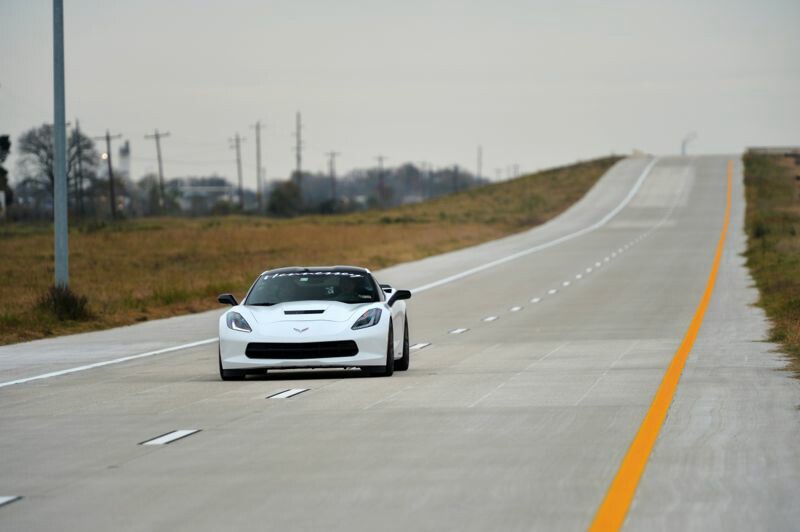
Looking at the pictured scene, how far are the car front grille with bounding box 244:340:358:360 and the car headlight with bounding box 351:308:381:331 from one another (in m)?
0.25

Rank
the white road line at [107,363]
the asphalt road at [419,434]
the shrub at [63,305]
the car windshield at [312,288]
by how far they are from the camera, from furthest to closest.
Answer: the shrub at [63,305] < the car windshield at [312,288] < the white road line at [107,363] < the asphalt road at [419,434]

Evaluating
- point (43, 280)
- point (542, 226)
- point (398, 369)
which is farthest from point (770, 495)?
point (542, 226)

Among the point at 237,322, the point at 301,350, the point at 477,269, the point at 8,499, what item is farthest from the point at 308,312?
the point at 477,269

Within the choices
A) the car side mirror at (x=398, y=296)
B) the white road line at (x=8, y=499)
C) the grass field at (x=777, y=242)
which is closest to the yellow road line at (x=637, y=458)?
the grass field at (x=777, y=242)

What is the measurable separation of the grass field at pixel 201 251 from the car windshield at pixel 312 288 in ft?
28.0

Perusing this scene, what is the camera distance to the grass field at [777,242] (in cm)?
2847

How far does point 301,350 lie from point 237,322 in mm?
891

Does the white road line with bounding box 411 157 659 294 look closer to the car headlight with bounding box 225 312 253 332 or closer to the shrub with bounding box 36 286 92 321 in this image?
the shrub with bounding box 36 286 92 321

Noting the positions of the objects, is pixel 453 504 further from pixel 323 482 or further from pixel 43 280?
pixel 43 280

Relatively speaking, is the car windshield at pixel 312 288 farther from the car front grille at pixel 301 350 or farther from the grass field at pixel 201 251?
the grass field at pixel 201 251

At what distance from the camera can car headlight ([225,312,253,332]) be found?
18.9 m

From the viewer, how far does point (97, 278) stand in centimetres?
4953

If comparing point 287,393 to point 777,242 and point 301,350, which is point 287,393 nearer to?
point 301,350

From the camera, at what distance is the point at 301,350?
18.6m
